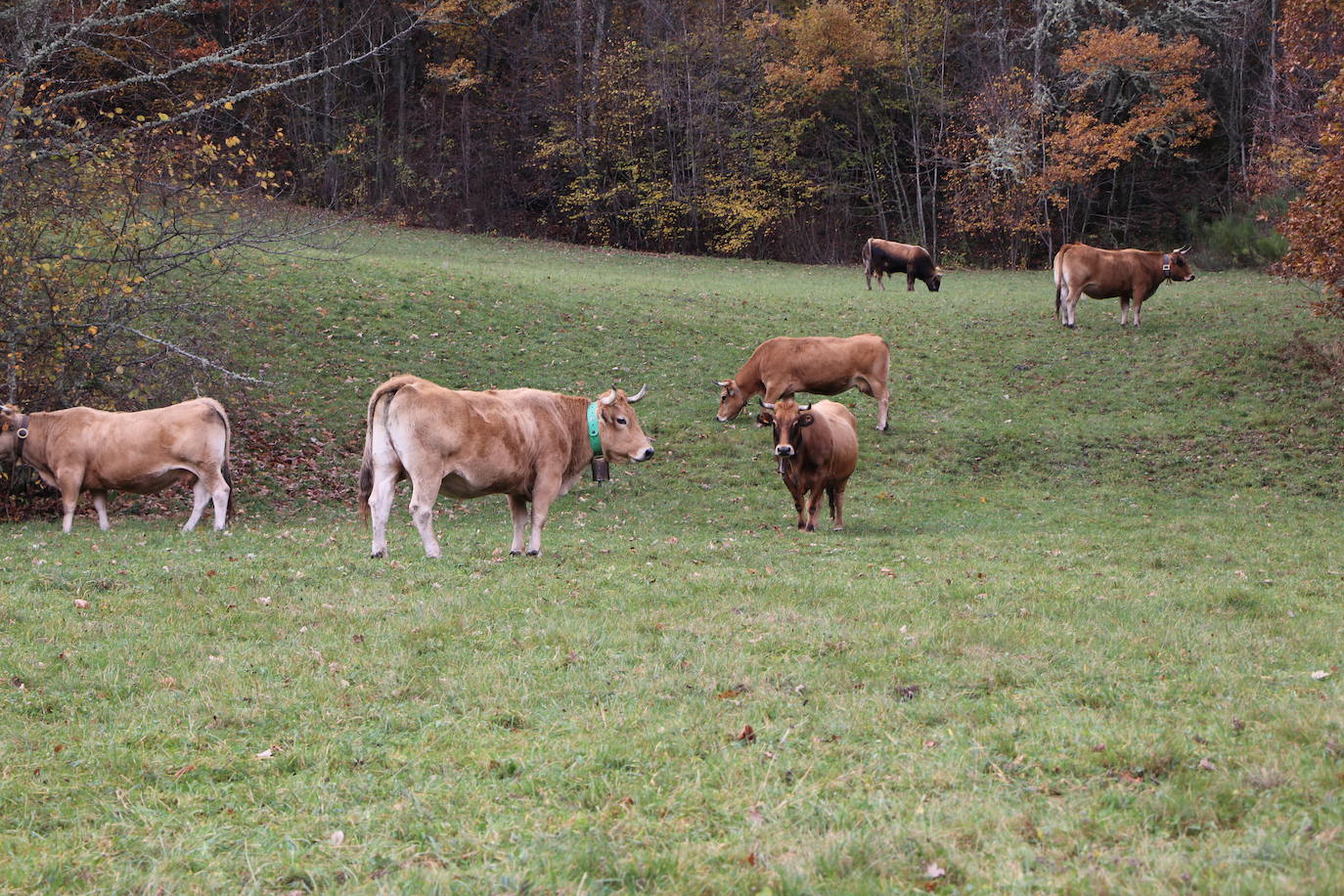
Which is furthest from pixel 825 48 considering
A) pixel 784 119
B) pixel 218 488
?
pixel 218 488

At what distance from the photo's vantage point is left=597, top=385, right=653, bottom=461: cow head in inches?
500

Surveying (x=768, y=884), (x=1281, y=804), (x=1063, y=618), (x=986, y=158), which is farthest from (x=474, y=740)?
(x=986, y=158)

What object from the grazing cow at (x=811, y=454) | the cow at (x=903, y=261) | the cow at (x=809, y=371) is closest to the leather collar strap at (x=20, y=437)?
the grazing cow at (x=811, y=454)

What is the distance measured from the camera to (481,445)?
1148 centimetres

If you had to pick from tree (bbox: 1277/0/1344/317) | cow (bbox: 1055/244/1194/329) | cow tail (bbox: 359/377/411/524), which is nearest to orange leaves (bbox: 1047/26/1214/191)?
cow (bbox: 1055/244/1194/329)

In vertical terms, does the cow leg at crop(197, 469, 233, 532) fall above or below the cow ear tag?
below

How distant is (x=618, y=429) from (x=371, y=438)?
2.85 meters

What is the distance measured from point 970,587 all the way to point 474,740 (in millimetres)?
5723

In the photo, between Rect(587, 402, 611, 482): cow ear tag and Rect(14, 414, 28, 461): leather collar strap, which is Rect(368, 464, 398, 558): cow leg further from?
Rect(14, 414, 28, 461): leather collar strap

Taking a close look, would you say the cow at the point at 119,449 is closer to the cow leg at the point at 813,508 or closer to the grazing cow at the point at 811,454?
the grazing cow at the point at 811,454

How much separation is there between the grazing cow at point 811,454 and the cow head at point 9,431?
10.2 meters

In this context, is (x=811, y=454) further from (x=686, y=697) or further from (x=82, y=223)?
(x=82, y=223)

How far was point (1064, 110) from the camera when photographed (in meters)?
49.4

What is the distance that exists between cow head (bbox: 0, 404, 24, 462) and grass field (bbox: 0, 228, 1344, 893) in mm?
1060
